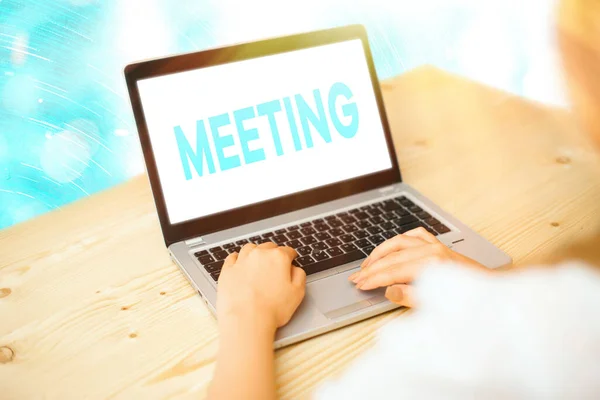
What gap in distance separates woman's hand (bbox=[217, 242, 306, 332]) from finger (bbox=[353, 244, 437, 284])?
0.25 ft

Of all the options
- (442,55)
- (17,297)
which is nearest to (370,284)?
(17,297)

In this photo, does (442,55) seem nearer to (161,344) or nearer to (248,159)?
(248,159)

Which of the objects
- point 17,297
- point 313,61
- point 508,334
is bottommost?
point 508,334

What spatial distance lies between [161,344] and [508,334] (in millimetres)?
379

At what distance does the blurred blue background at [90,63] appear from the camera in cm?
138

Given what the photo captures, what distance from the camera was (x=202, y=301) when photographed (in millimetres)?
815

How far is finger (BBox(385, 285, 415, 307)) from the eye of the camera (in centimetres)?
77

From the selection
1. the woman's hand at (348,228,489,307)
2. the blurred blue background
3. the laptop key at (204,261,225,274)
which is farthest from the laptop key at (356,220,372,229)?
the blurred blue background

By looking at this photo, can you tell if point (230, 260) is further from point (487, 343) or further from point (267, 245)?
point (487, 343)

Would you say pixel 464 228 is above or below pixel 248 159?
below

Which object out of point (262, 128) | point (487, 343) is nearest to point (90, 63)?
point (262, 128)

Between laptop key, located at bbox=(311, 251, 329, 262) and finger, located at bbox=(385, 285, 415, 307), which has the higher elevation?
laptop key, located at bbox=(311, 251, 329, 262)

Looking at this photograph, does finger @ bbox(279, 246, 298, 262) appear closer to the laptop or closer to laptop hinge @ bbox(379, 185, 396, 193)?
the laptop

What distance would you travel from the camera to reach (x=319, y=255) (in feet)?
2.84
